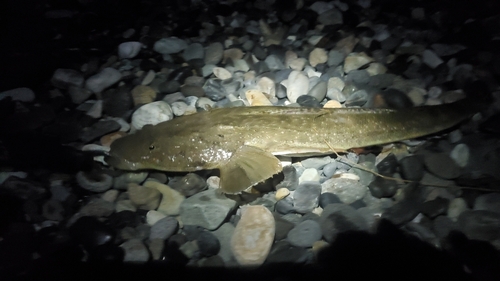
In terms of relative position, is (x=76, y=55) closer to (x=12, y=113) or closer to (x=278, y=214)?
(x=12, y=113)

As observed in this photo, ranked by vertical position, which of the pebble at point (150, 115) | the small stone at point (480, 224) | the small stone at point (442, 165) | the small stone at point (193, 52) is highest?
the small stone at point (193, 52)

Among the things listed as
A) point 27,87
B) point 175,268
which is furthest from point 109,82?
point 175,268

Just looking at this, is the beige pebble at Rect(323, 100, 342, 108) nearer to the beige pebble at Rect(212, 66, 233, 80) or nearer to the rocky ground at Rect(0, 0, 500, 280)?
the rocky ground at Rect(0, 0, 500, 280)

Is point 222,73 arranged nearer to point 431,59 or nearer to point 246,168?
point 246,168

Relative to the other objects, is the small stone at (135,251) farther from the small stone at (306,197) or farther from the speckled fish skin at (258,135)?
the small stone at (306,197)

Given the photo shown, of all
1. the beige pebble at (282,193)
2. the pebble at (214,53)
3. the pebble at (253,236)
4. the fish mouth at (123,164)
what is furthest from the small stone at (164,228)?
the pebble at (214,53)

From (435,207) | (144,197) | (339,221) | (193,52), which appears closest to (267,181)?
(339,221)
